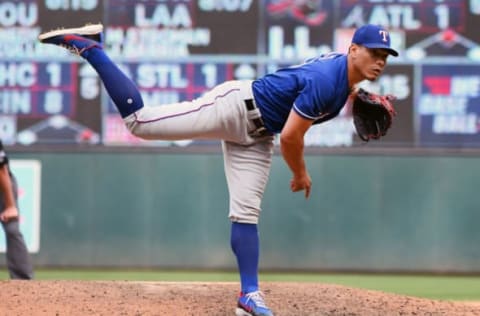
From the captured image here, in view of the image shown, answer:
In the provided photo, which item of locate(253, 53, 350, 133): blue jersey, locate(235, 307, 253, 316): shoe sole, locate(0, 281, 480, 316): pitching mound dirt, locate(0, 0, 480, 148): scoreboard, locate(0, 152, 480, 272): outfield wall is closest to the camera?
locate(253, 53, 350, 133): blue jersey

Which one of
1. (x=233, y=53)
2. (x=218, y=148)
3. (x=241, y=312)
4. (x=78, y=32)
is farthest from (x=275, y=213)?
(x=78, y=32)

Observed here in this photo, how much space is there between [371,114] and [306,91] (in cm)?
62

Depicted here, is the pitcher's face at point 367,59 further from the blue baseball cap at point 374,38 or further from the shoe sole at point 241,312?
the shoe sole at point 241,312

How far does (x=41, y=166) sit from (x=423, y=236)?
3452 mm

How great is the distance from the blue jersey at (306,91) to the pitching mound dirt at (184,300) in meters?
1.01

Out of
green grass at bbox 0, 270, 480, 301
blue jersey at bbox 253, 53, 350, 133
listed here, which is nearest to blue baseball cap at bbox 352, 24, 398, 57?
blue jersey at bbox 253, 53, 350, 133

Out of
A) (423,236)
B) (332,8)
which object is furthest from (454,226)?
(332,8)

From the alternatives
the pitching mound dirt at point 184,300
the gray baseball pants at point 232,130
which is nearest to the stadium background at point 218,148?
the pitching mound dirt at point 184,300

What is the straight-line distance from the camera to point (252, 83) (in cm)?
529

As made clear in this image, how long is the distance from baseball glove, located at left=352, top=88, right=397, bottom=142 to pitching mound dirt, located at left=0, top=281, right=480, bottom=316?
95cm

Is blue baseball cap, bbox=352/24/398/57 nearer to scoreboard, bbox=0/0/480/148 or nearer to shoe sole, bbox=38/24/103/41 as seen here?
shoe sole, bbox=38/24/103/41

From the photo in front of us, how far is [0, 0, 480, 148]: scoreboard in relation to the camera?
8.97 m

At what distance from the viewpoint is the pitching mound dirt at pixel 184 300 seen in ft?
17.3

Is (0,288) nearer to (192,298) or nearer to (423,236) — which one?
(192,298)
